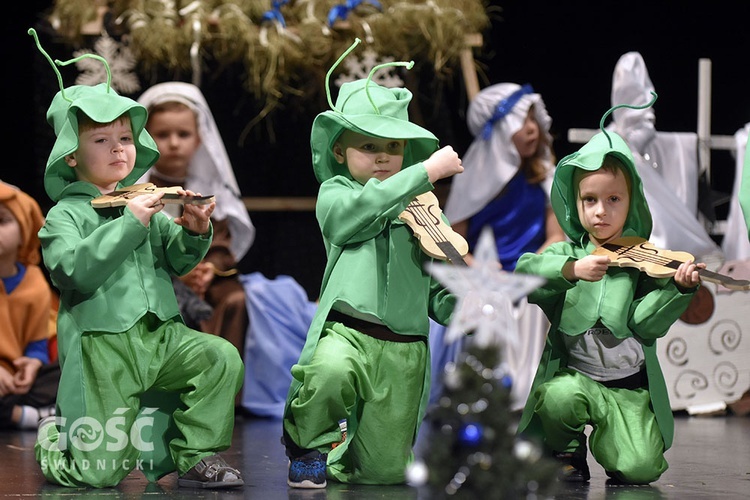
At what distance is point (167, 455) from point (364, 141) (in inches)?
40.6

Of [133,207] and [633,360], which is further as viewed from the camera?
[633,360]

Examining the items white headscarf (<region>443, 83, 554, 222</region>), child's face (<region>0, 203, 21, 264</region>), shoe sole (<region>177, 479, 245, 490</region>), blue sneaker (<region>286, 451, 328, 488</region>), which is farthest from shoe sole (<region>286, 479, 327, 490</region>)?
white headscarf (<region>443, 83, 554, 222</region>)

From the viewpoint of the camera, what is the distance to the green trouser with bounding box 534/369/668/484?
358cm

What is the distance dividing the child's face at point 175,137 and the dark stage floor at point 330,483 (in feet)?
4.70

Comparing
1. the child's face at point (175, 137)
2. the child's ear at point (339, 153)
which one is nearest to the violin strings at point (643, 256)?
the child's ear at point (339, 153)

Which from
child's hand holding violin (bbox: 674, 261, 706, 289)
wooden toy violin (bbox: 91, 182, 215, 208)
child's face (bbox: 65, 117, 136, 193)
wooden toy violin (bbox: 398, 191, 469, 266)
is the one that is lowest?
child's hand holding violin (bbox: 674, 261, 706, 289)

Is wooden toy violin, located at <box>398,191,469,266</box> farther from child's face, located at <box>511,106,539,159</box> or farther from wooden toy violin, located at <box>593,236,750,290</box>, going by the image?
child's face, located at <box>511,106,539,159</box>

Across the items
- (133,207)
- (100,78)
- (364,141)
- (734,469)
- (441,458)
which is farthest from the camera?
(100,78)

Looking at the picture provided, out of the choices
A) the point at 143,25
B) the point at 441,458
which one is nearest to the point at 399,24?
the point at 143,25

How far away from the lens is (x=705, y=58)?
6750mm

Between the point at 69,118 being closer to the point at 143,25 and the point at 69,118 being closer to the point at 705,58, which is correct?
the point at 143,25

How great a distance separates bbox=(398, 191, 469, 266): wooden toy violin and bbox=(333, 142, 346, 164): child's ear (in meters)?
0.24

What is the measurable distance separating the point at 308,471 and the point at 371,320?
0.45 metres

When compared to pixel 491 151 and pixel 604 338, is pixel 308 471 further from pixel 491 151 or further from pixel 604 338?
pixel 491 151
